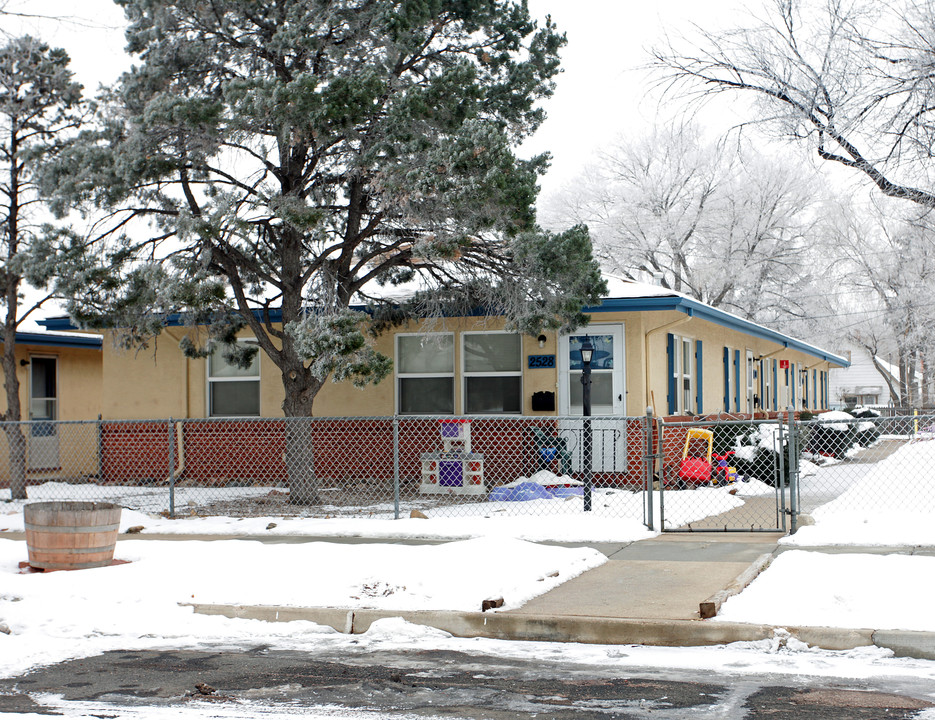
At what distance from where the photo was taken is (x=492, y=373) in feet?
56.3

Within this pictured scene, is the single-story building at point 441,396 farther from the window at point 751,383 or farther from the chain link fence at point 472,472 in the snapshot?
the window at point 751,383

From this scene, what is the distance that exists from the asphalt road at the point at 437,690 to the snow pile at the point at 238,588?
701 millimetres

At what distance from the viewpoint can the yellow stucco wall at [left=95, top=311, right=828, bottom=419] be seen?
16.2m

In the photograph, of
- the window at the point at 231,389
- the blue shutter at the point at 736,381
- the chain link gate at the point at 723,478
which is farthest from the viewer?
the blue shutter at the point at 736,381

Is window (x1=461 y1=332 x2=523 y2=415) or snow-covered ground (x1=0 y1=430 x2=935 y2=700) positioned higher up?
window (x1=461 y1=332 x2=523 y2=415)

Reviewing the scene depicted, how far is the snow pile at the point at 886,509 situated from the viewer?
9875 millimetres

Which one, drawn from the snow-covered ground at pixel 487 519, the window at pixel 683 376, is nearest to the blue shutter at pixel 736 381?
the window at pixel 683 376

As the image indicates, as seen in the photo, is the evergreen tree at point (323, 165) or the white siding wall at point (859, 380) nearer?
the evergreen tree at point (323, 165)

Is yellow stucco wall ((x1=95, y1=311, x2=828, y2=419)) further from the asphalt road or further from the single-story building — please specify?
the asphalt road

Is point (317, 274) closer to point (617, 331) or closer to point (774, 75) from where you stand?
point (617, 331)

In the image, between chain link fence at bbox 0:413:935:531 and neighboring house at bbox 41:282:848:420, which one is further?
neighboring house at bbox 41:282:848:420

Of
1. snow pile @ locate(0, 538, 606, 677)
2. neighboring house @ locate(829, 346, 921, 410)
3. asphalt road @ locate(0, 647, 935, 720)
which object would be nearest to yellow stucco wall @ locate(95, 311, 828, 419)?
snow pile @ locate(0, 538, 606, 677)

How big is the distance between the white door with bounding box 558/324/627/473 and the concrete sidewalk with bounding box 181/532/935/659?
272 inches

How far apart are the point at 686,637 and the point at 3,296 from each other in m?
13.1
